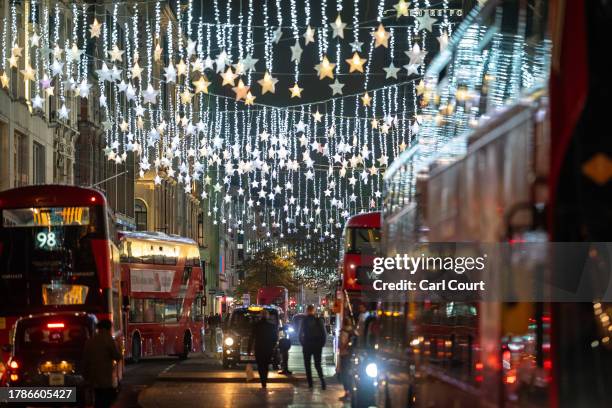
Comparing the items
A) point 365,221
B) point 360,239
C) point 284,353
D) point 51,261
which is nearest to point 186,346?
point 360,239

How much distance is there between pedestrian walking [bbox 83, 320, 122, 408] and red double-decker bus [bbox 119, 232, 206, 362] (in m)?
20.5

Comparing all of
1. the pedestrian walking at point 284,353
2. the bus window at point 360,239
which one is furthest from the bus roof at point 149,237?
the pedestrian walking at point 284,353

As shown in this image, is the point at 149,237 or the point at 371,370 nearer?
the point at 371,370

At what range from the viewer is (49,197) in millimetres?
25234

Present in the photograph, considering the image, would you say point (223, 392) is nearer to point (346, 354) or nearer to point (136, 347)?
point (346, 354)

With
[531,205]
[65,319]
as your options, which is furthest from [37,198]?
[531,205]

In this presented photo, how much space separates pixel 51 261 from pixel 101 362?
8188 mm

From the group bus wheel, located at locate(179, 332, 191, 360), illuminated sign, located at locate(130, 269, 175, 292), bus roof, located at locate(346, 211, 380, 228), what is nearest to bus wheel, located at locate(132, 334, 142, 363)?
illuminated sign, located at locate(130, 269, 175, 292)

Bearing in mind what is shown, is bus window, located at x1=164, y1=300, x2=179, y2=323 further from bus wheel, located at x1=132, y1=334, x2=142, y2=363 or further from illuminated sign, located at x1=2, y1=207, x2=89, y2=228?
illuminated sign, located at x1=2, y1=207, x2=89, y2=228

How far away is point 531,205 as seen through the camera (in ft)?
21.2

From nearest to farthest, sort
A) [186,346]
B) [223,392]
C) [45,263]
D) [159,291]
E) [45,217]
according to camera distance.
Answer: [223,392] → [45,263] → [45,217] → [159,291] → [186,346]

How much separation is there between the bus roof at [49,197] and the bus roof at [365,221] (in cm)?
887

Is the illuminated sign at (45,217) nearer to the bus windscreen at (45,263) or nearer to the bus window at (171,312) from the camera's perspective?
the bus windscreen at (45,263)

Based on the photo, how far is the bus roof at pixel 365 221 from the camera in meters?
31.9
